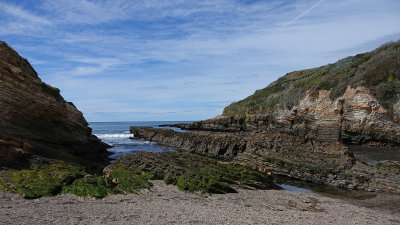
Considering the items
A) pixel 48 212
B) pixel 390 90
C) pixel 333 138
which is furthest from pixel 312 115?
pixel 48 212

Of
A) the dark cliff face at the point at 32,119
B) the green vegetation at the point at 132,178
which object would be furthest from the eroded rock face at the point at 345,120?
the dark cliff face at the point at 32,119

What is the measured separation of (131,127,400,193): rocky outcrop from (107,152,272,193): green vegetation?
396cm

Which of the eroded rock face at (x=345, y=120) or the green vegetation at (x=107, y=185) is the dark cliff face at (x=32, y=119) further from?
the eroded rock face at (x=345, y=120)

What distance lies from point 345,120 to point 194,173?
2471 centimetres

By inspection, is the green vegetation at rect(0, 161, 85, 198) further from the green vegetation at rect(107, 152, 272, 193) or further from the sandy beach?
the green vegetation at rect(107, 152, 272, 193)

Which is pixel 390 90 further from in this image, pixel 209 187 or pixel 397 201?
pixel 209 187

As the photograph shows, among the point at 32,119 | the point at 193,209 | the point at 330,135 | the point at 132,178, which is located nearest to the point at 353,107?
the point at 330,135

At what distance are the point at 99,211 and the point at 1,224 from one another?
A: 3.03 meters

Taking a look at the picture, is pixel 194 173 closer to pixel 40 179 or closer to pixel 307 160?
pixel 40 179

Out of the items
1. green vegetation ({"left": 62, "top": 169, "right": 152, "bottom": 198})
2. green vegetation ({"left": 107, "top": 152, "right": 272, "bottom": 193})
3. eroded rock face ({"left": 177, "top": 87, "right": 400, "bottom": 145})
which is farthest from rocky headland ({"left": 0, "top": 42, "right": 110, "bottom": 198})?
eroded rock face ({"left": 177, "top": 87, "right": 400, "bottom": 145})

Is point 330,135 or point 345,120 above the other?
point 345,120

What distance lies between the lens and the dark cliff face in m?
17.6

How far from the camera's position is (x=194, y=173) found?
16.8m

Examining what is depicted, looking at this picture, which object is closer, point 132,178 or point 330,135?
point 132,178
